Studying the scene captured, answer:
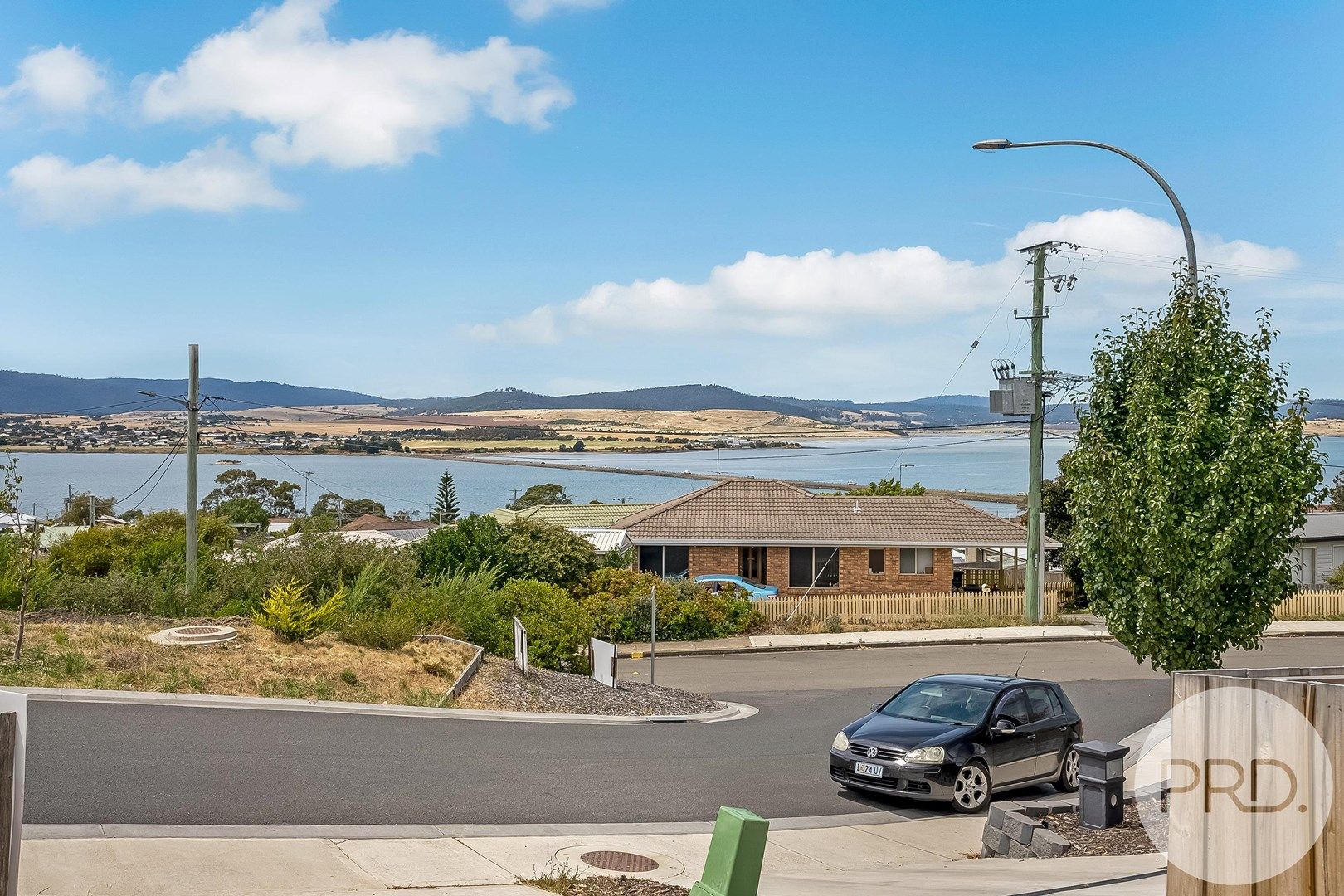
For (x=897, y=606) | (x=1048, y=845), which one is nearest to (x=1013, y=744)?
(x=1048, y=845)

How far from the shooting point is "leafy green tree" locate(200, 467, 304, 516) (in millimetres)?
108750

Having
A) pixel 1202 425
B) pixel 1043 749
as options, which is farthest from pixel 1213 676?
pixel 1043 749

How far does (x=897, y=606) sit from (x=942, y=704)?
24227mm

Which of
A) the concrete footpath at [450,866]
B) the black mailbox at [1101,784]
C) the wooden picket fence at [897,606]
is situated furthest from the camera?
the wooden picket fence at [897,606]

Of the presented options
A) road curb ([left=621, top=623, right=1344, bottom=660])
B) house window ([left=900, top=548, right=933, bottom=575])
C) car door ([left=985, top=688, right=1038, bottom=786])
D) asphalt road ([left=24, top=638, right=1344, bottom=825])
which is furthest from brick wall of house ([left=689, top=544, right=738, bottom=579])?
car door ([left=985, top=688, right=1038, bottom=786])

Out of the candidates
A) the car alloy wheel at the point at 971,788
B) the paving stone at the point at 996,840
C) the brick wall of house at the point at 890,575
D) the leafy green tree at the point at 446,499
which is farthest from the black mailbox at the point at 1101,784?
the leafy green tree at the point at 446,499

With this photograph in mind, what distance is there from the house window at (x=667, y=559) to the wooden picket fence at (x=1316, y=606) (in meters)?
20.7

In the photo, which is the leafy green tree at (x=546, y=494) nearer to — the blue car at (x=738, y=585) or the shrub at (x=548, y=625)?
the blue car at (x=738, y=585)

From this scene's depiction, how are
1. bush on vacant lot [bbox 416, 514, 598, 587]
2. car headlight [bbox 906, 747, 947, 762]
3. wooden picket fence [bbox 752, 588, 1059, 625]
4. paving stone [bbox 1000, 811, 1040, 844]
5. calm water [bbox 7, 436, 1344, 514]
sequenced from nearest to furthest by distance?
1. paving stone [bbox 1000, 811, 1040, 844]
2. car headlight [bbox 906, 747, 947, 762]
3. bush on vacant lot [bbox 416, 514, 598, 587]
4. wooden picket fence [bbox 752, 588, 1059, 625]
5. calm water [bbox 7, 436, 1344, 514]

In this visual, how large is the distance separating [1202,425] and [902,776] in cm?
505

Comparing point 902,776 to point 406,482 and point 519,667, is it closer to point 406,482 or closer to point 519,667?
point 519,667

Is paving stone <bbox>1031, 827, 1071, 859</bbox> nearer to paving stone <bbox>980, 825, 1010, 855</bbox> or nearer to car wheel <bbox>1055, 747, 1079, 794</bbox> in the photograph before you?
paving stone <bbox>980, 825, 1010, 855</bbox>

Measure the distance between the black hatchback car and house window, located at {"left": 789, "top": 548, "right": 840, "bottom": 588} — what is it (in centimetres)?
2820

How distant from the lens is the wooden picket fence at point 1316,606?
3897 cm
